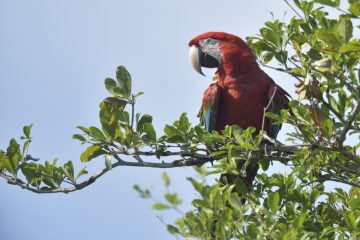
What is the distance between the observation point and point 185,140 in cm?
419

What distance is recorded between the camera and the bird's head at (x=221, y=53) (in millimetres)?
5406

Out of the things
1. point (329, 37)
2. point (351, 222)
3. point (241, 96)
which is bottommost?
point (351, 222)

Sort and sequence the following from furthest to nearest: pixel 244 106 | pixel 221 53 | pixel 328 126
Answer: pixel 221 53, pixel 244 106, pixel 328 126

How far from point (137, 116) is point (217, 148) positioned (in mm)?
567

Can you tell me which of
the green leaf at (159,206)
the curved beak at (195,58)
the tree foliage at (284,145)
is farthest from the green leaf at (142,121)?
the curved beak at (195,58)

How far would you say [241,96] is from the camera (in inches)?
202

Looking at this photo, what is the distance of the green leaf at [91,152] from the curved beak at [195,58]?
2084 millimetres

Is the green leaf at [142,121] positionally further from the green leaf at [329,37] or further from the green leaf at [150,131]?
the green leaf at [329,37]

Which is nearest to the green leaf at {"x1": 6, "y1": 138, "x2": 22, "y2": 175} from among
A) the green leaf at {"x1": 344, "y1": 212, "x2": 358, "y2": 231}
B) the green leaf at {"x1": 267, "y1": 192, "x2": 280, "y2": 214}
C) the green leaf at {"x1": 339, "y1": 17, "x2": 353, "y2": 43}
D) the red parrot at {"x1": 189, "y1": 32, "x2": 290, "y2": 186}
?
the red parrot at {"x1": 189, "y1": 32, "x2": 290, "y2": 186}

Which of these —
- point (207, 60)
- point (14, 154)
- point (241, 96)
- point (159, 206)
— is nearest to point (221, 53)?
point (207, 60)

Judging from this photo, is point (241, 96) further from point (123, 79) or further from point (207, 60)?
point (123, 79)

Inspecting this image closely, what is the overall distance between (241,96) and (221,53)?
25.0 inches

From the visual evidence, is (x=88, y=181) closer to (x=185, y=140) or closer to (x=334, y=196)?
(x=185, y=140)

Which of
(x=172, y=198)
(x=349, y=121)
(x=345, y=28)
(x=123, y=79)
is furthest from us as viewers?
(x=123, y=79)
